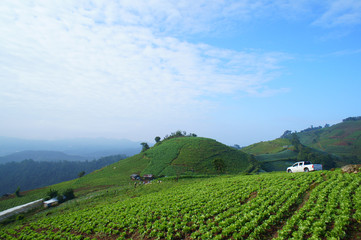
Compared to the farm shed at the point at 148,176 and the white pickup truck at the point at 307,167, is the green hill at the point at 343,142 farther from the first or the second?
the farm shed at the point at 148,176

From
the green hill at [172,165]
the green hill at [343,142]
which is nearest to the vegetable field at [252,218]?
the green hill at [172,165]

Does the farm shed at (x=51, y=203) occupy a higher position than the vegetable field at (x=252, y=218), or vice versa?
the vegetable field at (x=252, y=218)

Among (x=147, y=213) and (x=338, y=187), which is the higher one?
(x=338, y=187)

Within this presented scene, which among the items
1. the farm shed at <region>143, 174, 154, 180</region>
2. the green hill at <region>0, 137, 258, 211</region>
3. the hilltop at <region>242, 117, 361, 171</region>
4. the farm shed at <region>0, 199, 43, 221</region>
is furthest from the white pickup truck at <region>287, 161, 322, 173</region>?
the farm shed at <region>0, 199, 43, 221</region>

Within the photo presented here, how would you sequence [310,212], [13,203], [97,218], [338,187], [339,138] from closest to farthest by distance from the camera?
[310,212]
[338,187]
[97,218]
[13,203]
[339,138]

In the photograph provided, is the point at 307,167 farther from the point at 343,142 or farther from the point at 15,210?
the point at 343,142

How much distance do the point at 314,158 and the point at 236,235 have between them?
118198 millimetres

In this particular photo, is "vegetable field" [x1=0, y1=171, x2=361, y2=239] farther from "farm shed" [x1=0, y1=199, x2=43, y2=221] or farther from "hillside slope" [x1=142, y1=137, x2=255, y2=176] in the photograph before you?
"hillside slope" [x1=142, y1=137, x2=255, y2=176]

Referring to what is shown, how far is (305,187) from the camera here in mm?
21062

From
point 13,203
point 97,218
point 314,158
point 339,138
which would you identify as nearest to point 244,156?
point 314,158

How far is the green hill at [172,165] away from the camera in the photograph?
230 ft

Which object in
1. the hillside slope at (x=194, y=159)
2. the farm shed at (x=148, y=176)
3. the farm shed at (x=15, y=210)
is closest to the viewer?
the farm shed at (x=15, y=210)

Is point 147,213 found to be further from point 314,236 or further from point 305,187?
point 305,187

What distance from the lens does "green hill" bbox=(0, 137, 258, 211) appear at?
230ft
